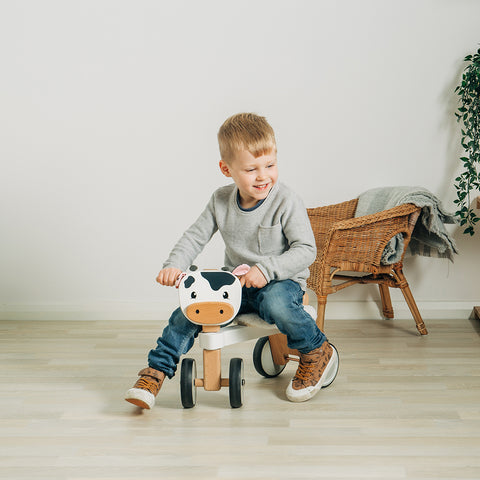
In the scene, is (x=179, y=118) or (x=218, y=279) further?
(x=179, y=118)

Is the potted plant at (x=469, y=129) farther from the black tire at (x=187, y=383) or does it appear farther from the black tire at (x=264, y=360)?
the black tire at (x=187, y=383)

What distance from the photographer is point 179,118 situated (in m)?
2.89

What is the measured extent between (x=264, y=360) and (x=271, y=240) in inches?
16.5

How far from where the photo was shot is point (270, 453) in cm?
161

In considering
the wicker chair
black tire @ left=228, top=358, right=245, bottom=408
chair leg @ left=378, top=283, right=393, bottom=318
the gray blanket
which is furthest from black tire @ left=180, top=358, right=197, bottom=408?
chair leg @ left=378, top=283, right=393, bottom=318

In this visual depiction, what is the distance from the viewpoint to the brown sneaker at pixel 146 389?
6.01 ft

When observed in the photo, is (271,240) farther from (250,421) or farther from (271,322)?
(250,421)

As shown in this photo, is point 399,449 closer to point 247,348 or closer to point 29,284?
point 247,348

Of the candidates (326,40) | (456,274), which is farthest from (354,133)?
(456,274)

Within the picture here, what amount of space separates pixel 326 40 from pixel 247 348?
135cm

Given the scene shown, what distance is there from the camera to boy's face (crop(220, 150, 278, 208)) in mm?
1859

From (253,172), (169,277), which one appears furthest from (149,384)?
(253,172)

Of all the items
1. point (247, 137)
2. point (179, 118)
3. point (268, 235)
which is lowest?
point (268, 235)

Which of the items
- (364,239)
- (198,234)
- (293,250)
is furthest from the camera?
(364,239)
